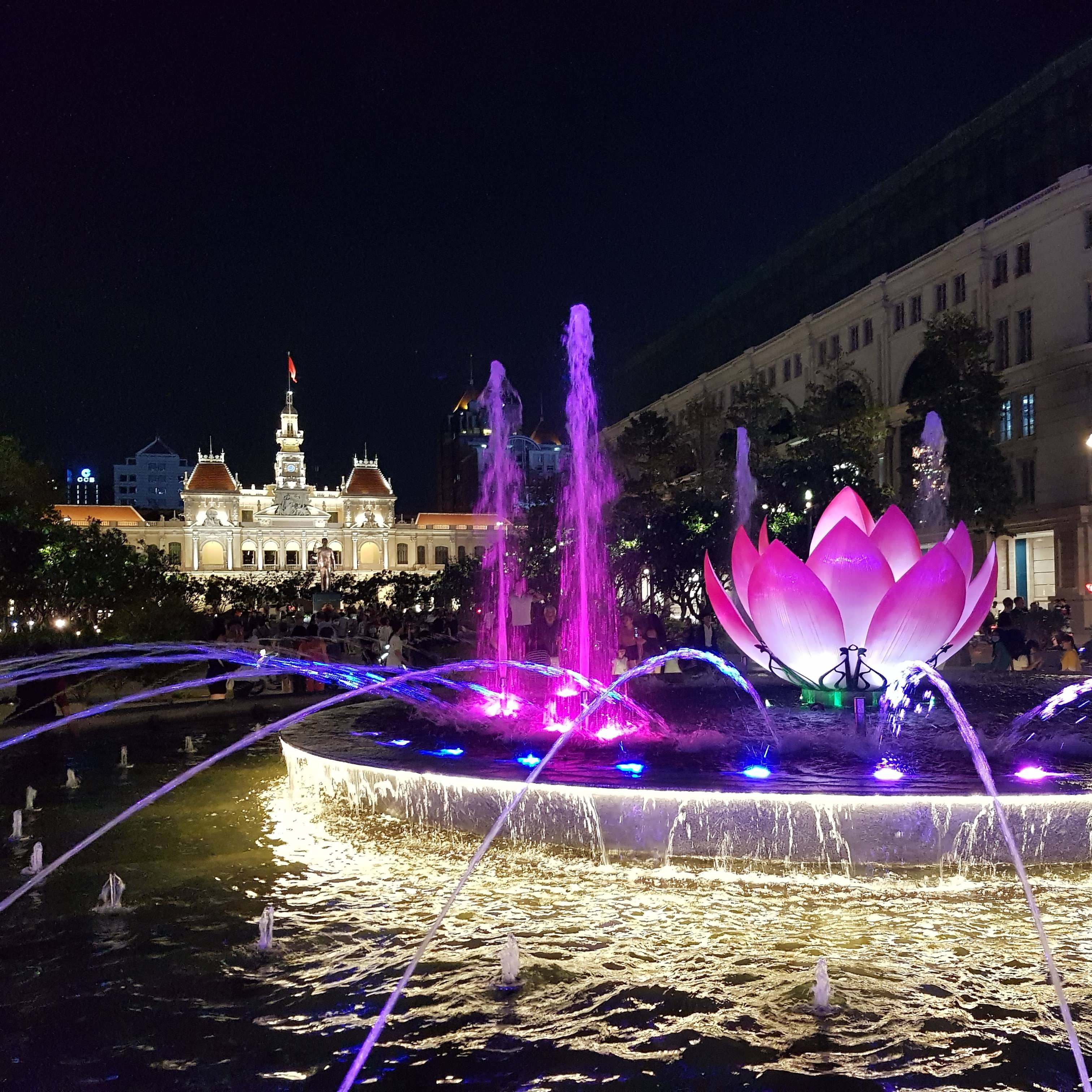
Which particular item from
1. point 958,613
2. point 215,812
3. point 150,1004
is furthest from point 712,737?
point 150,1004

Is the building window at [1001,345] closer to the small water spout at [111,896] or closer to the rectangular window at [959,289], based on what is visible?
the rectangular window at [959,289]

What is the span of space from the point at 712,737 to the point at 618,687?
3.87 m

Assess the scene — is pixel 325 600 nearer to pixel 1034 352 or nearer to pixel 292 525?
pixel 1034 352

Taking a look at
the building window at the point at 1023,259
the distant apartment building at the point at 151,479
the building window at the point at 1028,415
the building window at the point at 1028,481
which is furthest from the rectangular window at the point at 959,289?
the distant apartment building at the point at 151,479

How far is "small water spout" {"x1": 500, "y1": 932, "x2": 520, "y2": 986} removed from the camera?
437 centimetres

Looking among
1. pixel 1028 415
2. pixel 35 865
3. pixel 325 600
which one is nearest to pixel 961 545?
pixel 35 865

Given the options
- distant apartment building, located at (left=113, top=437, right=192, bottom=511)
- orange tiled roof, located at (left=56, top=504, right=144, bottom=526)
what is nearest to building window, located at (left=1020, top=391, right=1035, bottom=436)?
orange tiled roof, located at (left=56, top=504, right=144, bottom=526)

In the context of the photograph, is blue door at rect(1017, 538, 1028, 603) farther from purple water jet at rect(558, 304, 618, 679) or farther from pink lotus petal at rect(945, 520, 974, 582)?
pink lotus petal at rect(945, 520, 974, 582)

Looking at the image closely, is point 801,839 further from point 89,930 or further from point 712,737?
point 89,930

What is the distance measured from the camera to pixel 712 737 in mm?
8281

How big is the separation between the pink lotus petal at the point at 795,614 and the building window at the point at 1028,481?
79.9 ft

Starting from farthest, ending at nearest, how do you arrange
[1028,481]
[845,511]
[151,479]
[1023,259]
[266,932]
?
[151,479]
[1023,259]
[1028,481]
[845,511]
[266,932]

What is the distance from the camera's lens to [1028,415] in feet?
102

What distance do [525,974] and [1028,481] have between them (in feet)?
99.0
